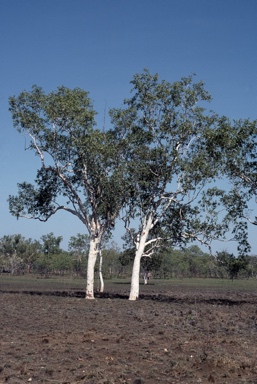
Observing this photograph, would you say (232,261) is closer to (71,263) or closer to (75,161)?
(75,161)

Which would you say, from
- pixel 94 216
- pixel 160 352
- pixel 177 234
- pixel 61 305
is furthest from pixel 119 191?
pixel 160 352

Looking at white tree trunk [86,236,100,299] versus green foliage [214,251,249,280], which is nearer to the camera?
green foliage [214,251,249,280]

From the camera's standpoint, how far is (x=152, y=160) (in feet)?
121

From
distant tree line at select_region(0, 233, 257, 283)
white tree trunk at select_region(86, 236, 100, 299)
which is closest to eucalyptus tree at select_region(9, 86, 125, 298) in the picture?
white tree trunk at select_region(86, 236, 100, 299)

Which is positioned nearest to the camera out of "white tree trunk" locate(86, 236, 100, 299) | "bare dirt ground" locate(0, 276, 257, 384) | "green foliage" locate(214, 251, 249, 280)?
"bare dirt ground" locate(0, 276, 257, 384)

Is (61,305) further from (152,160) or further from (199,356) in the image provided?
(199,356)

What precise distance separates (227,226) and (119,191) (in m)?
7.96

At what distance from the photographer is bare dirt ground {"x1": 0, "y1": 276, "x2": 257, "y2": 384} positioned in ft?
37.8

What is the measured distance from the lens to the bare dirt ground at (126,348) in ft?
37.8

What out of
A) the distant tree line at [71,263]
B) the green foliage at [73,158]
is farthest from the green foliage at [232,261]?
the distant tree line at [71,263]

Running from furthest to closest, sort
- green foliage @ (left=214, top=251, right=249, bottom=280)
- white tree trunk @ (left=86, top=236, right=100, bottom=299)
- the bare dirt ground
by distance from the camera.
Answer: white tree trunk @ (left=86, top=236, right=100, bottom=299) < green foliage @ (left=214, top=251, right=249, bottom=280) < the bare dirt ground

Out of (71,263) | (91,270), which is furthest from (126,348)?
(71,263)

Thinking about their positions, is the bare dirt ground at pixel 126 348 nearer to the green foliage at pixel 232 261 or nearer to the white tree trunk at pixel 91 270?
the green foliage at pixel 232 261

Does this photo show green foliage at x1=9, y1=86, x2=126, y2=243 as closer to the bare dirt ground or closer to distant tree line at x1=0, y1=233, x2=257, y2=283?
the bare dirt ground
